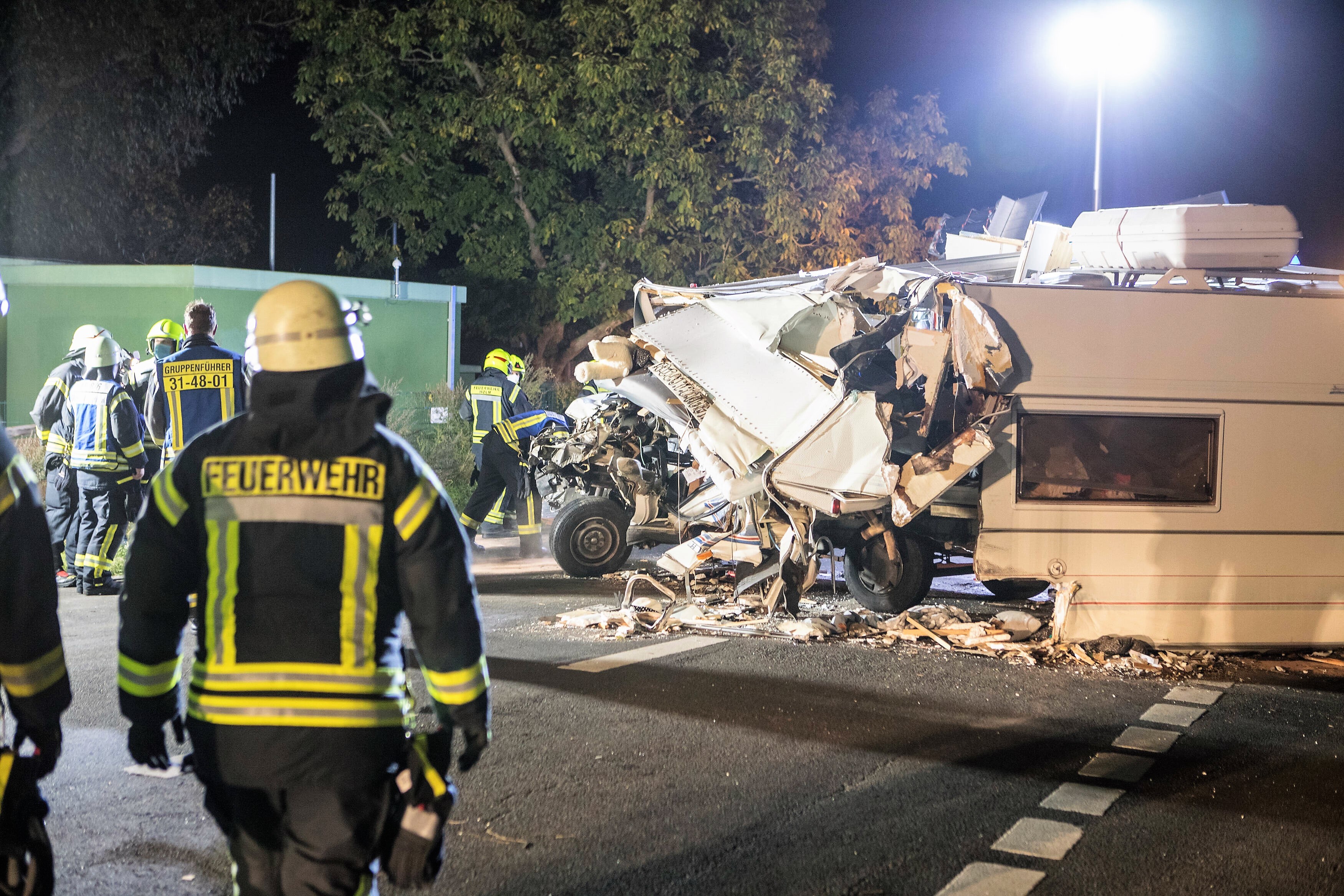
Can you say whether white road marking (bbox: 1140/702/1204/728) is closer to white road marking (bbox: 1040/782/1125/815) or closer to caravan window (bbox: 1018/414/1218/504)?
white road marking (bbox: 1040/782/1125/815)

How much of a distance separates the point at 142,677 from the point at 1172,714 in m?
5.15

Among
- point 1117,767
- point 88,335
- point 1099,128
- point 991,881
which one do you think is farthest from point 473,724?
point 1099,128

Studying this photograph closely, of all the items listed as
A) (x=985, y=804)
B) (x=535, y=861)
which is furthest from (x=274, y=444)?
(x=985, y=804)

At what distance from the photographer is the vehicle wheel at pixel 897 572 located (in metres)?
8.20

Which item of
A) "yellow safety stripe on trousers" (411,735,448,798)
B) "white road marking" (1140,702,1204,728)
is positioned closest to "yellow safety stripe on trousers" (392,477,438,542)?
"yellow safety stripe on trousers" (411,735,448,798)

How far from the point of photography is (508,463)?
10.3 m

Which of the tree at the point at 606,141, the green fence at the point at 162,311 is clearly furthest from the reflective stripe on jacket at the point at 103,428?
the tree at the point at 606,141

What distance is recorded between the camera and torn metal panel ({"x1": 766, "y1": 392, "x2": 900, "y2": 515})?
717 cm

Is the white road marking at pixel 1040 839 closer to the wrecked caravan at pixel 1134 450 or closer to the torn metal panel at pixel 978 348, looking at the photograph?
the wrecked caravan at pixel 1134 450

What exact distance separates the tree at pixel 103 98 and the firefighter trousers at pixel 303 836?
20.3 metres

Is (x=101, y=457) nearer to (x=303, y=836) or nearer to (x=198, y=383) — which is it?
(x=198, y=383)

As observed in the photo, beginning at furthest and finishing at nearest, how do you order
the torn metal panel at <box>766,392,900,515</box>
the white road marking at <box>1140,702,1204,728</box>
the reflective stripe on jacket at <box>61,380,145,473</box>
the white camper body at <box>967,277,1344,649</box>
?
the reflective stripe on jacket at <box>61,380,145,473</box> → the torn metal panel at <box>766,392,900,515</box> → the white camper body at <box>967,277,1344,649</box> → the white road marking at <box>1140,702,1204,728</box>

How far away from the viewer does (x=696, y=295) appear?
8.41 meters

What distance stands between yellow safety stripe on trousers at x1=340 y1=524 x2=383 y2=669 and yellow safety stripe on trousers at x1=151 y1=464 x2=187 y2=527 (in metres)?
0.40
